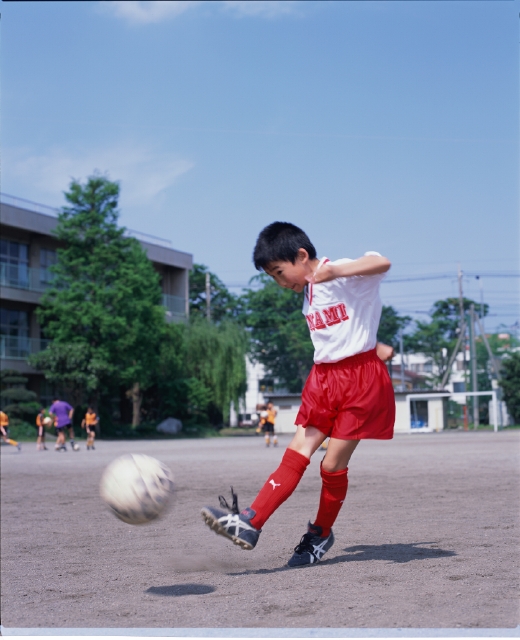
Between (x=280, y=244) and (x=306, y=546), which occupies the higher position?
(x=280, y=244)

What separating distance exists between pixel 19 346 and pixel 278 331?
35217 mm

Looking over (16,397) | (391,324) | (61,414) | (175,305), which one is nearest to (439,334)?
(391,324)

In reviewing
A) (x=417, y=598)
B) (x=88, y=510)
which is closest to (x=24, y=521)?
(x=88, y=510)

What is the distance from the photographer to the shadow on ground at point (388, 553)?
4.63 m

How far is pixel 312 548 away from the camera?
4703 millimetres

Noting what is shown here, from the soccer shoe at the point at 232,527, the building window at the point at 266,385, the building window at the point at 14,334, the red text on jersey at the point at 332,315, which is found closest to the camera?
the soccer shoe at the point at 232,527

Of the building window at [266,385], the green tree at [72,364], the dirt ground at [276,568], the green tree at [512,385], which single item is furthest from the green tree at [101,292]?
the building window at [266,385]

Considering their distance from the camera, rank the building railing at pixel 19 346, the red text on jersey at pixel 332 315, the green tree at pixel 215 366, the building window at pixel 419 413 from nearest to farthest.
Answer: the red text on jersey at pixel 332 315 < the building railing at pixel 19 346 < the green tree at pixel 215 366 < the building window at pixel 419 413

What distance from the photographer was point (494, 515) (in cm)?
668

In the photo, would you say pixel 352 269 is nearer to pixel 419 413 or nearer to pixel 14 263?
pixel 14 263

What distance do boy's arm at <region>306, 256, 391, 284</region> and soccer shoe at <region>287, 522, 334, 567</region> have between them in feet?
4.70

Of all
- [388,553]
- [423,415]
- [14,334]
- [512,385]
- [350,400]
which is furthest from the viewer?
[512,385]

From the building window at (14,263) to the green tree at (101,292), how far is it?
203 cm

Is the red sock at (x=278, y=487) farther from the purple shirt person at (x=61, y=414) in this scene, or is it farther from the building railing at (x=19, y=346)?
the building railing at (x=19, y=346)
